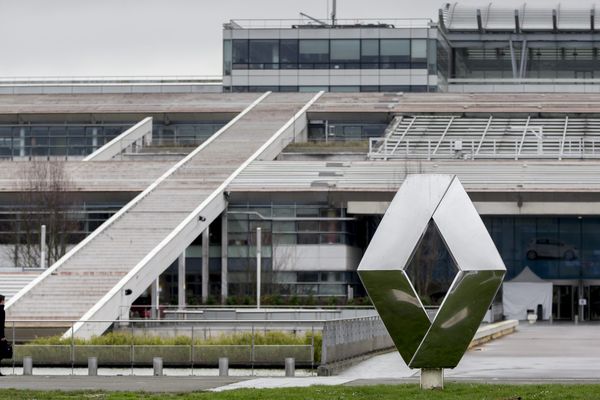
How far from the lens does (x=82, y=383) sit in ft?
88.8

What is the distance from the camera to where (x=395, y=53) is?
86188 millimetres

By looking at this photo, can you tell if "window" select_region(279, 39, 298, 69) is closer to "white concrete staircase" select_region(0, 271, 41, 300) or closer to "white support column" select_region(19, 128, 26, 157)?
"white support column" select_region(19, 128, 26, 157)

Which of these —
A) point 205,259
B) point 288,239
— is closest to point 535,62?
point 288,239

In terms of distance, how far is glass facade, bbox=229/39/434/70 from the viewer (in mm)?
85938

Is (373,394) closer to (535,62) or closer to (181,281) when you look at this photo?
(181,281)

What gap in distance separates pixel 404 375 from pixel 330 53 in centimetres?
5797

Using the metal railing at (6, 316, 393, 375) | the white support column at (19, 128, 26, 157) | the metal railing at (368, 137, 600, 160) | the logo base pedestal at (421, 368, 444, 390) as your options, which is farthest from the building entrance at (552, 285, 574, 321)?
the logo base pedestal at (421, 368, 444, 390)

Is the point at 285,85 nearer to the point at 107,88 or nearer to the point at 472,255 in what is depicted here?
the point at 107,88

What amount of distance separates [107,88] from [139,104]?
8365 mm

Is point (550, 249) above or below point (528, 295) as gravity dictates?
above

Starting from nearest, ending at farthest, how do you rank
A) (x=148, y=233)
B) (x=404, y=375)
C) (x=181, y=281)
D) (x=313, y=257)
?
(x=404, y=375)
(x=148, y=233)
(x=181, y=281)
(x=313, y=257)

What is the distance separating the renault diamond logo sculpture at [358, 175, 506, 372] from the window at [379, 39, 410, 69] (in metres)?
63.0

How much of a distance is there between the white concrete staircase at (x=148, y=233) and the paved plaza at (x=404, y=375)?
344 inches

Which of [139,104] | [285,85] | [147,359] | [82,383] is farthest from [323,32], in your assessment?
[82,383]
